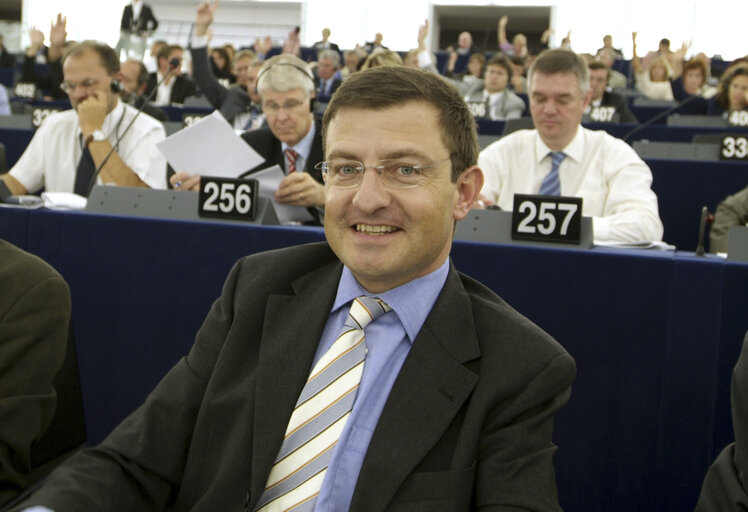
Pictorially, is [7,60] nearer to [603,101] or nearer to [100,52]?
[603,101]

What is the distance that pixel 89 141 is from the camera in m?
3.06

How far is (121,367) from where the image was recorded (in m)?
2.05

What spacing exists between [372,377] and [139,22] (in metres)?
10.1

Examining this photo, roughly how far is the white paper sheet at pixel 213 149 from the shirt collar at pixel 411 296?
131 cm

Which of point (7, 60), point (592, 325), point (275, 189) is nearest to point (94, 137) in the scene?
point (275, 189)

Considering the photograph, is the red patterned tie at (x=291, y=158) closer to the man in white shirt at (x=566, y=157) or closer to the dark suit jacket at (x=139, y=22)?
Answer: the man in white shirt at (x=566, y=157)

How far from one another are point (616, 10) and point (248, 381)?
16.2 meters

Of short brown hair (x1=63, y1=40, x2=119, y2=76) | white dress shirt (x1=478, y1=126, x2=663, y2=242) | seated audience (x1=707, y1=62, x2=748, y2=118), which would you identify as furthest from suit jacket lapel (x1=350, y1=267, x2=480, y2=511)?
seated audience (x1=707, y1=62, x2=748, y2=118)

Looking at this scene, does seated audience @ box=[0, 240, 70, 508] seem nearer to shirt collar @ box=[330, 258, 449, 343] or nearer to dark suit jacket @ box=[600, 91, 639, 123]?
shirt collar @ box=[330, 258, 449, 343]

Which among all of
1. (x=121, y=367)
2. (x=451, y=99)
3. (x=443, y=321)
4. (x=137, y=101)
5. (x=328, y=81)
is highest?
(x=328, y=81)

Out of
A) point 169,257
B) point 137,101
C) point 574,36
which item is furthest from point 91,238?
point 574,36

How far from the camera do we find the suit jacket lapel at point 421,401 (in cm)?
107

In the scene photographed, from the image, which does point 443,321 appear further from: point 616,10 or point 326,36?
point 616,10

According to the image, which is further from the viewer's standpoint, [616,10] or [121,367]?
[616,10]
